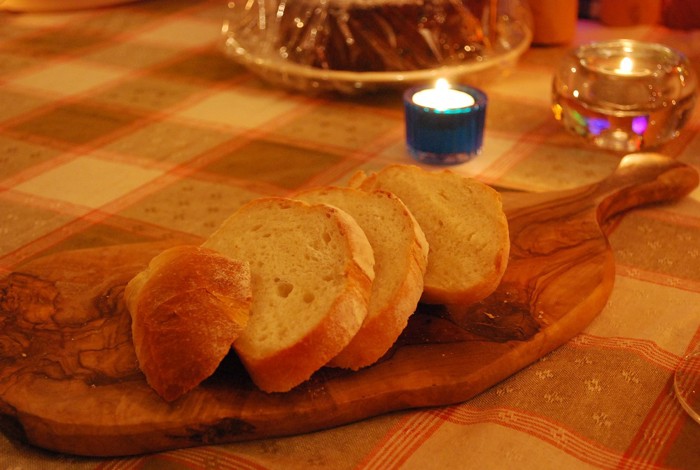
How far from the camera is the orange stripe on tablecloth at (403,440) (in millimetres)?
905

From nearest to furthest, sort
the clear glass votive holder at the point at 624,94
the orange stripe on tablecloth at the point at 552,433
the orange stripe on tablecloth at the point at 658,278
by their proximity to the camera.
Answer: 1. the orange stripe on tablecloth at the point at 552,433
2. the orange stripe on tablecloth at the point at 658,278
3. the clear glass votive holder at the point at 624,94

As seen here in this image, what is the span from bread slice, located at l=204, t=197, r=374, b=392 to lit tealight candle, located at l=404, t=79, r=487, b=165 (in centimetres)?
57

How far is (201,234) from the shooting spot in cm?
142

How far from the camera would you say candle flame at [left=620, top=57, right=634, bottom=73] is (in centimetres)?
163

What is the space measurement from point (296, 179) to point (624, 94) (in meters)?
0.64

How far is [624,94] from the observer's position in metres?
1.58

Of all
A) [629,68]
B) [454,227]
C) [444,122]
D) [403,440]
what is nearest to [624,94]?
[629,68]

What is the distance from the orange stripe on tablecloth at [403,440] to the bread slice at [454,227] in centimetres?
17

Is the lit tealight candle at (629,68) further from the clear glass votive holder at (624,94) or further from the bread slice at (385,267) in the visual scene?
the bread slice at (385,267)

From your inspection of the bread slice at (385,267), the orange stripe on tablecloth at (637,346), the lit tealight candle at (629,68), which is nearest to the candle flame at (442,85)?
the lit tealight candle at (629,68)

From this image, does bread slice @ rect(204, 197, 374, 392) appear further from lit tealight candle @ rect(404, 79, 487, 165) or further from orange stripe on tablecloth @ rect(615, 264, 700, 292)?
lit tealight candle @ rect(404, 79, 487, 165)

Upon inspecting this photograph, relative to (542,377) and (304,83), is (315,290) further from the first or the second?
(304,83)

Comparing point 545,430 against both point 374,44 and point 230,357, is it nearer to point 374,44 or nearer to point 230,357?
point 230,357

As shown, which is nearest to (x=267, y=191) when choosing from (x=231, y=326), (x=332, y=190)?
(x=332, y=190)
